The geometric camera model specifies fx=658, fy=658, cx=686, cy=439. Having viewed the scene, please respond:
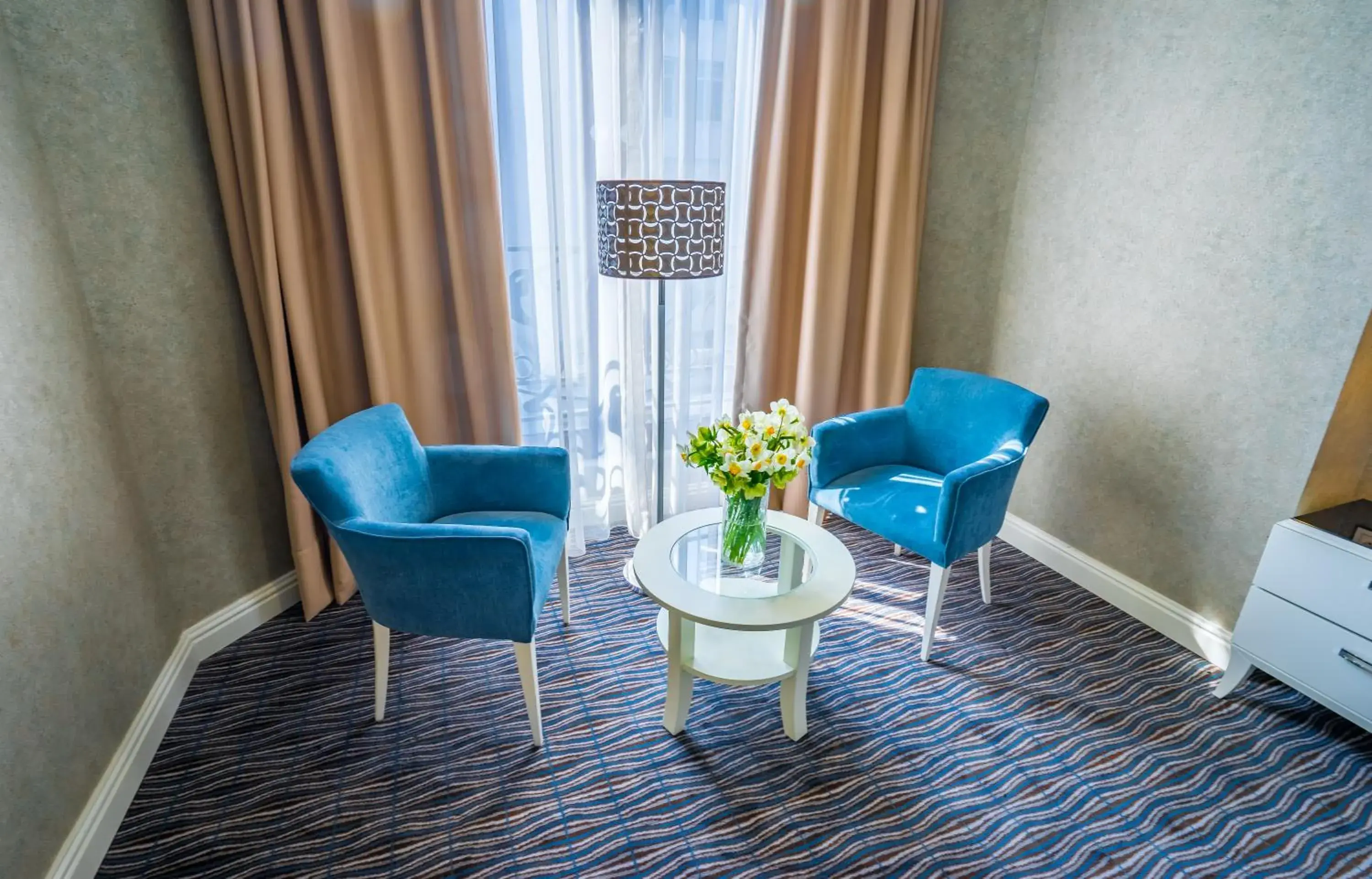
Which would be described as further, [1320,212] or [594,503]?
[594,503]

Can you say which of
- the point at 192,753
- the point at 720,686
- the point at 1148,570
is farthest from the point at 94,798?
the point at 1148,570

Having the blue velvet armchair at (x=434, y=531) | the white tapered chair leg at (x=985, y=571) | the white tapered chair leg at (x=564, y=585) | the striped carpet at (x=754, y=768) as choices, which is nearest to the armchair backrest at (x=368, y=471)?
the blue velvet armchair at (x=434, y=531)

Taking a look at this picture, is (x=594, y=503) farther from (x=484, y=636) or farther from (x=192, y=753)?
(x=192, y=753)

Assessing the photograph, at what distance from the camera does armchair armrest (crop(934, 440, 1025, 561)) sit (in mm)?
2094

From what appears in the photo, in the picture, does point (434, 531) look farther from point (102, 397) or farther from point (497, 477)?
point (102, 397)

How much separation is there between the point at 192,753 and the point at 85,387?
1.07 metres

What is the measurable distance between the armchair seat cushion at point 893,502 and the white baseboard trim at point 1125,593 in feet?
2.27

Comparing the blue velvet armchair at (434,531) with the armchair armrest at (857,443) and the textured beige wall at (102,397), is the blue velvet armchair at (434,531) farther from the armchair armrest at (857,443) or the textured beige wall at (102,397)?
the armchair armrest at (857,443)

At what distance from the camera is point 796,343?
9.74ft

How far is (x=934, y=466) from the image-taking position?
2.69m

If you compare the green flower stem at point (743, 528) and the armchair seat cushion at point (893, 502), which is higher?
the green flower stem at point (743, 528)

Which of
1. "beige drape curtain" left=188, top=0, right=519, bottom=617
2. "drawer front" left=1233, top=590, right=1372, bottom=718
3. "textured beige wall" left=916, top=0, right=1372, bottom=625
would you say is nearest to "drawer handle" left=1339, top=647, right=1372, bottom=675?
"drawer front" left=1233, top=590, right=1372, bottom=718

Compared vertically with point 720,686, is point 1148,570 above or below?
above

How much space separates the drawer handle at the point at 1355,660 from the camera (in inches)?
70.1
